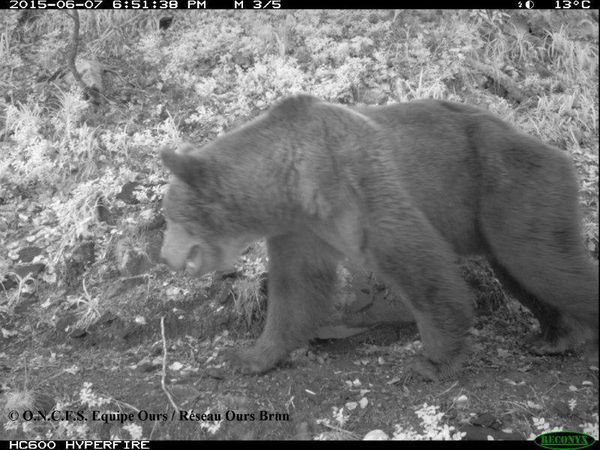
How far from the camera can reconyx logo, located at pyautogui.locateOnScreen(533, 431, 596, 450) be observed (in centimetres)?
378

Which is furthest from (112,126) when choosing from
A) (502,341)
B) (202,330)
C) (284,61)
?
(502,341)

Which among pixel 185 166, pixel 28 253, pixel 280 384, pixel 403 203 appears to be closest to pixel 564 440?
pixel 403 203

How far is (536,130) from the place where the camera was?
598cm

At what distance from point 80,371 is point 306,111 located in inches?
Answer: 97.5

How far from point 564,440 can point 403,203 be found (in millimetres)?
1616

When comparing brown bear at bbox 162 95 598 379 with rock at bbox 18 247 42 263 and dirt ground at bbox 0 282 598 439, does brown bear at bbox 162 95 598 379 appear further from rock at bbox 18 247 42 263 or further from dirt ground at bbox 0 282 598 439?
rock at bbox 18 247 42 263

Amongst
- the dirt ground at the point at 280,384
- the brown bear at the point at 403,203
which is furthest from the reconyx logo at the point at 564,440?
the brown bear at the point at 403,203

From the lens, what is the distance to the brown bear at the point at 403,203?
13.1 ft

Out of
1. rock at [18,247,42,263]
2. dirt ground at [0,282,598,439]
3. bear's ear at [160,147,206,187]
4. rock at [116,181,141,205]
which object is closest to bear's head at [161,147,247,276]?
bear's ear at [160,147,206,187]

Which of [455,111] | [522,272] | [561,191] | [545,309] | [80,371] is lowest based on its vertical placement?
[80,371]

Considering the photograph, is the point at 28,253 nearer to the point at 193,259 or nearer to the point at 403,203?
the point at 193,259

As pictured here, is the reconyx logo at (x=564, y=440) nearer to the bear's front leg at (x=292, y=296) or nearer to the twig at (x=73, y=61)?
the bear's front leg at (x=292, y=296)

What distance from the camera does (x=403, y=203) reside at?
13.2ft

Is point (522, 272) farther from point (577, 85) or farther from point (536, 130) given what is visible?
point (577, 85)
